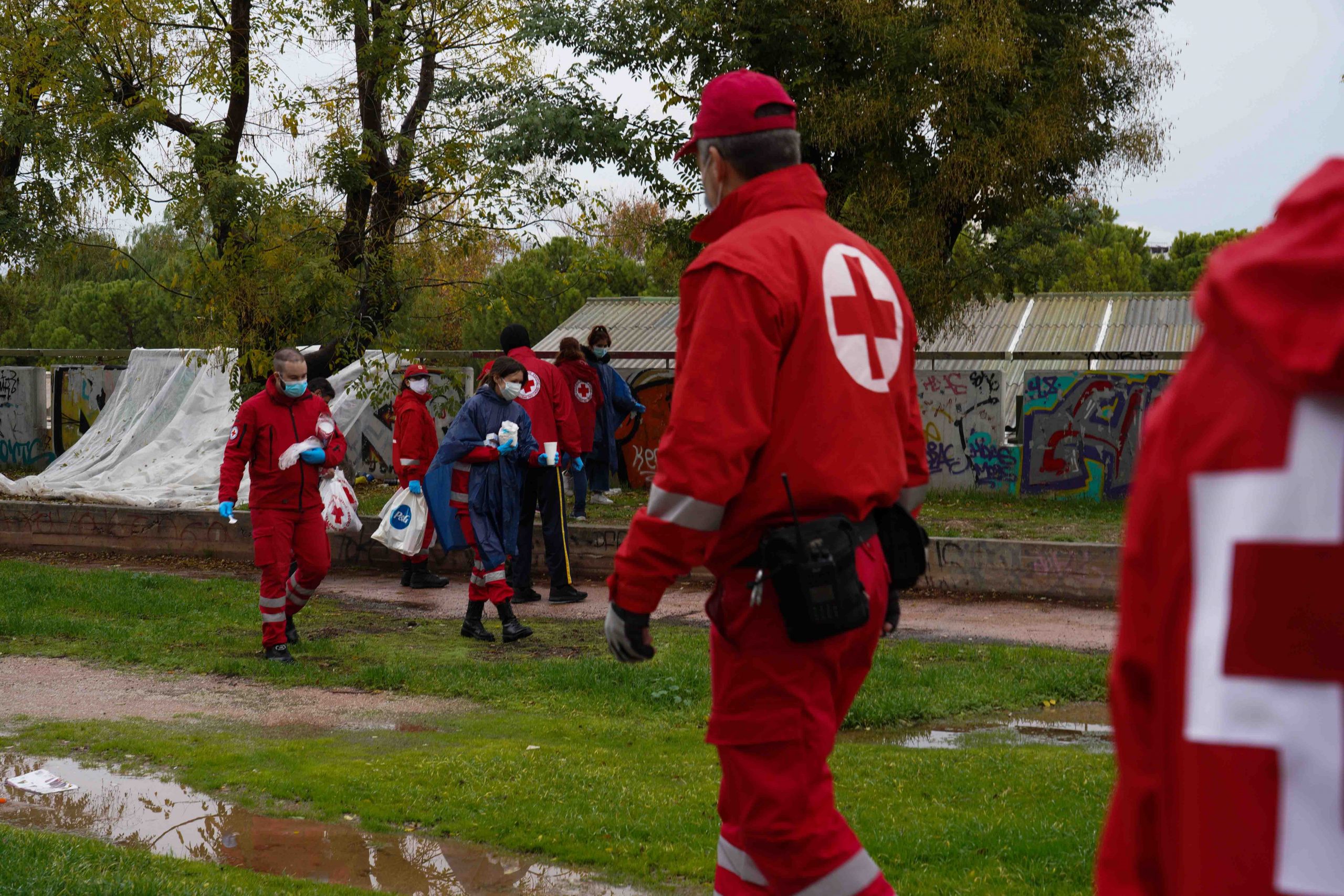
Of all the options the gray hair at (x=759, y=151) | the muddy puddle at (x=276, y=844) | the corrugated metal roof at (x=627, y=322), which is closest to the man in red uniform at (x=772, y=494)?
the gray hair at (x=759, y=151)

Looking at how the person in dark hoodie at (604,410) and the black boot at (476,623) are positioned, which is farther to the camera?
the person in dark hoodie at (604,410)

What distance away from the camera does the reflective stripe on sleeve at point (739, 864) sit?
310 centimetres

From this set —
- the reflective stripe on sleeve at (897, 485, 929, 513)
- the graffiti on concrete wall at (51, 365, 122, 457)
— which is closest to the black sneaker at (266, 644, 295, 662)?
the reflective stripe on sleeve at (897, 485, 929, 513)

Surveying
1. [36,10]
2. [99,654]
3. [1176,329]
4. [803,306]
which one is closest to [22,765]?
[99,654]

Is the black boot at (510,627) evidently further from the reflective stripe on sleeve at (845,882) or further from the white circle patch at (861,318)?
the reflective stripe on sleeve at (845,882)

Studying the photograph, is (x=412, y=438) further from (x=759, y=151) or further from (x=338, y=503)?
(x=759, y=151)

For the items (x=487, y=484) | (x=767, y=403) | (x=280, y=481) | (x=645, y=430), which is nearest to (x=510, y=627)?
(x=487, y=484)

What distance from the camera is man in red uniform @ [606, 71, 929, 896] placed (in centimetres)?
302

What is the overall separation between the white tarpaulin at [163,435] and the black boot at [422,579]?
4.56m

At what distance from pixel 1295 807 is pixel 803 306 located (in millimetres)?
2045

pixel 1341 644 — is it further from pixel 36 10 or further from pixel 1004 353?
pixel 36 10

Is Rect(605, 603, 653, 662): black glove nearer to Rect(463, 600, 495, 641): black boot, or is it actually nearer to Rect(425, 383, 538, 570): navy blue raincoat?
Rect(425, 383, 538, 570): navy blue raincoat

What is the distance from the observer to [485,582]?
9.67 meters

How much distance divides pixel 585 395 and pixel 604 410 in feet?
2.39
